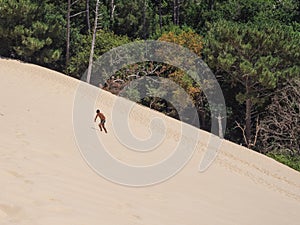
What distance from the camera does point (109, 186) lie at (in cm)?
810

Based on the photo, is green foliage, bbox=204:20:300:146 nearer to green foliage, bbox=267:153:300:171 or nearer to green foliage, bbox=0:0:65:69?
green foliage, bbox=267:153:300:171

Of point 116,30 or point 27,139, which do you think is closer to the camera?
point 27,139

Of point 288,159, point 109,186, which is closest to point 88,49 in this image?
point 288,159

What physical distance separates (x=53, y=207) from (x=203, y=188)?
558 cm

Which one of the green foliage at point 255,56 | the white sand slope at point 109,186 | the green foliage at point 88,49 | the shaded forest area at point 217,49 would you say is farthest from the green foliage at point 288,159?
the green foliage at point 88,49

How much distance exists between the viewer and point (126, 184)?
8711mm

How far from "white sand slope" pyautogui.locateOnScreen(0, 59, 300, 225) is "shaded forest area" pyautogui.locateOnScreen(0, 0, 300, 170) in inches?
267

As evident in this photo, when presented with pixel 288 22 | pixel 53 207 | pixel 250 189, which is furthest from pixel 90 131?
pixel 288 22

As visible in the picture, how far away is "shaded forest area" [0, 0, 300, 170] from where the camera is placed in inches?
974

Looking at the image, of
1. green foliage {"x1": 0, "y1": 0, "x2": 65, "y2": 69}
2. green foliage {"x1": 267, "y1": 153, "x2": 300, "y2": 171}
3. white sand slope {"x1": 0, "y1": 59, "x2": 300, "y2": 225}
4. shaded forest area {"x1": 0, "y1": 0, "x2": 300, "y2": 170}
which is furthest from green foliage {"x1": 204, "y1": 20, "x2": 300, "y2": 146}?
green foliage {"x1": 0, "y1": 0, "x2": 65, "y2": 69}

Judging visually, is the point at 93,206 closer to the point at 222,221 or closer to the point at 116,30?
the point at 222,221

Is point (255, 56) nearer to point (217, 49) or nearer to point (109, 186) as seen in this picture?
point (217, 49)

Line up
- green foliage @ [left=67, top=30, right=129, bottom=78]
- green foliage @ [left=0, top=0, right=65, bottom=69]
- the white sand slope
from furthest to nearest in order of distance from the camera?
green foliage @ [left=67, top=30, right=129, bottom=78]
green foliage @ [left=0, top=0, right=65, bottom=69]
the white sand slope

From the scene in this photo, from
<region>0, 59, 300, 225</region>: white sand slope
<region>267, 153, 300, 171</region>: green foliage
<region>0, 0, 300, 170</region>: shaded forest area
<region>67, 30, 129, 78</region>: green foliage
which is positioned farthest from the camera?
<region>67, 30, 129, 78</region>: green foliage
